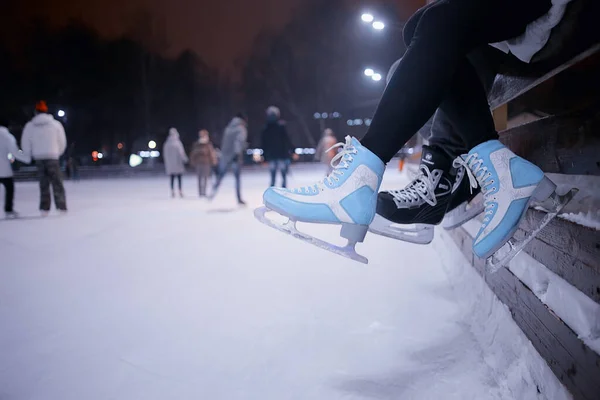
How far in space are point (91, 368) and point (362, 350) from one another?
0.99 meters

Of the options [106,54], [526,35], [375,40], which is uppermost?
[106,54]

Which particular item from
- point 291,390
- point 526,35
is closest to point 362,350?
point 291,390

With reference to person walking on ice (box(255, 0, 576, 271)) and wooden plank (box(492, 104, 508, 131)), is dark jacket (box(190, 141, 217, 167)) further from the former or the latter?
person walking on ice (box(255, 0, 576, 271))

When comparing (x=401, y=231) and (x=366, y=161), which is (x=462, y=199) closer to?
(x=401, y=231)

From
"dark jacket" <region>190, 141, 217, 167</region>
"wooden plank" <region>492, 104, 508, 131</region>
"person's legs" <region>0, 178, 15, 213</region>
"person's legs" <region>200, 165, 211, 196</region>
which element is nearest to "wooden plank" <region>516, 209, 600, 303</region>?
"wooden plank" <region>492, 104, 508, 131</region>

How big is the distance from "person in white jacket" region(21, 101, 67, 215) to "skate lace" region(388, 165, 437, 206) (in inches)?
260

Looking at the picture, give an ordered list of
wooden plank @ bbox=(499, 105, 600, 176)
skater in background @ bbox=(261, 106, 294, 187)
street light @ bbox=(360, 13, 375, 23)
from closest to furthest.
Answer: wooden plank @ bbox=(499, 105, 600, 176) → skater in background @ bbox=(261, 106, 294, 187) → street light @ bbox=(360, 13, 375, 23)

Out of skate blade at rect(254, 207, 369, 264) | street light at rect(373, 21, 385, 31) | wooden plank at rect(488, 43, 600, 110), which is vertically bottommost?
skate blade at rect(254, 207, 369, 264)

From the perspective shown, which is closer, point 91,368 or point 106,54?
point 91,368

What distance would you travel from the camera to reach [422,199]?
1425mm

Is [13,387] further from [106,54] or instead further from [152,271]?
[106,54]

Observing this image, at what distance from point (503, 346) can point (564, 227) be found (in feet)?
1.88

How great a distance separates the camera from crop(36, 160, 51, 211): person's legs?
6605 millimetres

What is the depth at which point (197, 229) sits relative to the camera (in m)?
5.06
